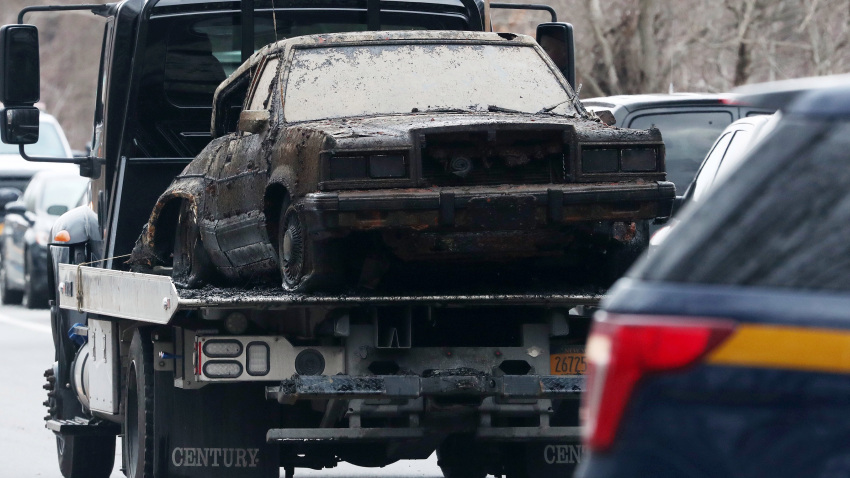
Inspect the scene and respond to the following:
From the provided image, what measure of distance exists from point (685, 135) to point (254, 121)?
19.4 feet

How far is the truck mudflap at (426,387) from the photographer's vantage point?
7.35 meters

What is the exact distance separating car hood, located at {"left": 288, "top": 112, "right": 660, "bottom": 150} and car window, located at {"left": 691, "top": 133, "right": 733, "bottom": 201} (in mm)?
2492

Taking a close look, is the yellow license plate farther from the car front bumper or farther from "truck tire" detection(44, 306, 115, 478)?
"truck tire" detection(44, 306, 115, 478)

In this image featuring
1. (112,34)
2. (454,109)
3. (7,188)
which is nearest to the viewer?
(454,109)

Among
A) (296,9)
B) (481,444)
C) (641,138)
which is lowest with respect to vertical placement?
(481,444)

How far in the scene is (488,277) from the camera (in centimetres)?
826

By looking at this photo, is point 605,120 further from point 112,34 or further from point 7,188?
point 7,188

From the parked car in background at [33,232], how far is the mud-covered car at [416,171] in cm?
1557

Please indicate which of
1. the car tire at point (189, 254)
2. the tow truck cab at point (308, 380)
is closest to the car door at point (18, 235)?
the tow truck cab at point (308, 380)

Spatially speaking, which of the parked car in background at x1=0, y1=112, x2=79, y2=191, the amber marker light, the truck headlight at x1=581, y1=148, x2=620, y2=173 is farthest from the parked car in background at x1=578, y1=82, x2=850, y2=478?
the parked car in background at x1=0, y1=112, x2=79, y2=191

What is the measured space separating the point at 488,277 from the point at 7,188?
22.3 meters

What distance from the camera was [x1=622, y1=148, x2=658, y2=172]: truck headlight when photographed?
323 inches

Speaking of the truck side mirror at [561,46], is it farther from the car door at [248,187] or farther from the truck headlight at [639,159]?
the truck headlight at [639,159]

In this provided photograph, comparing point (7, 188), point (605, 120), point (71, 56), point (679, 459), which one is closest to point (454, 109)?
point (605, 120)
